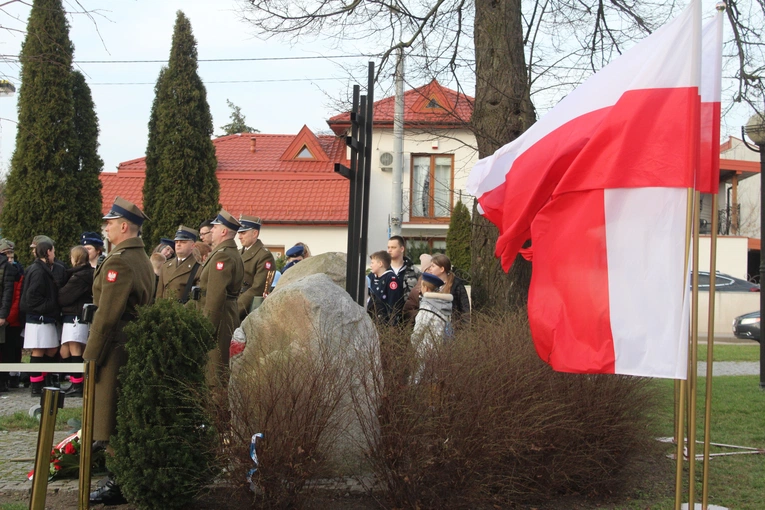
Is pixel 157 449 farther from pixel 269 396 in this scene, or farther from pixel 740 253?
pixel 740 253

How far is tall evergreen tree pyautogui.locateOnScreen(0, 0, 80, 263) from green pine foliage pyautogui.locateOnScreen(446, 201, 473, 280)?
11588mm

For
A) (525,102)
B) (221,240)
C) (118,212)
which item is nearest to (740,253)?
(525,102)

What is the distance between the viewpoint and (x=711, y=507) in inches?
228

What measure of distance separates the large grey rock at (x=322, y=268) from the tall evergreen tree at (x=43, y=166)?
41.8 feet

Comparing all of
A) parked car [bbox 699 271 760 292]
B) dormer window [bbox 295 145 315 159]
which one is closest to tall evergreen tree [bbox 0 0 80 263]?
dormer window [bbox 295 145 315 159]

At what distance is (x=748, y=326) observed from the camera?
22.6 m

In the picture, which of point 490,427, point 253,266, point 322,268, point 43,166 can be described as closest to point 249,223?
point 253,266

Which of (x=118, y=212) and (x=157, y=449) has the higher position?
(x=118, y=212)

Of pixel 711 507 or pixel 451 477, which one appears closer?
pixel 451 477

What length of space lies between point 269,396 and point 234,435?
32 cm

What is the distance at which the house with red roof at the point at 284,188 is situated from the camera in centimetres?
2998

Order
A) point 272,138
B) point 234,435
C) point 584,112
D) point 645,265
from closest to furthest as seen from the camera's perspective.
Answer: point 645,265
point 234,435
point 584,112
point 272,138

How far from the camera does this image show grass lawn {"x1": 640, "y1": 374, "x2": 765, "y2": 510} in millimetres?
6094

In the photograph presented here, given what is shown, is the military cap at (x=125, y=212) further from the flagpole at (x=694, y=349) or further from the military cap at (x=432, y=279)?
the flagpole at (x=694, y=349)
